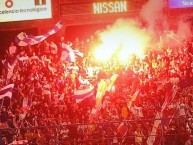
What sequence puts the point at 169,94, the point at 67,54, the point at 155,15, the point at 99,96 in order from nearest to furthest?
1. the point at 169,94
2. the point at 99,96
3. the point at 67,54
4. the point at 155,15

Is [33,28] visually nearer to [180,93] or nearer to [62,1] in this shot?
[62,1]

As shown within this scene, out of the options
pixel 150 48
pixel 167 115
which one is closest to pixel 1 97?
pixel 167 115

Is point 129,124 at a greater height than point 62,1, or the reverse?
point 62,1

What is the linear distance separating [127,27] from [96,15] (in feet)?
5.98

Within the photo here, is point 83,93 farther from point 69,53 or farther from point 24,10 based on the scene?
point 24,10

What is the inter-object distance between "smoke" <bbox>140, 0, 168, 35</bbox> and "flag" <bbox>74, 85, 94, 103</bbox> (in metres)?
6.59

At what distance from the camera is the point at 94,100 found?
16.8m

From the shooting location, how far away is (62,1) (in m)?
24.4

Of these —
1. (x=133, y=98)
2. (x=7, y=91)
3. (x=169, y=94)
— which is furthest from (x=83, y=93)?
(x=169, y=94)

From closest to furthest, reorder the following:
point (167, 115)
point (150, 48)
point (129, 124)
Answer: point (129, 124)
point (167, 115)
point (150, 48)

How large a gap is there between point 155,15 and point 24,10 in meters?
5.98

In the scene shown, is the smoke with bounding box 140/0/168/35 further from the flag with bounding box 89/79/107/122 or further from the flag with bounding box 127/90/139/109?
the flag with bounding box 127/90/139/109

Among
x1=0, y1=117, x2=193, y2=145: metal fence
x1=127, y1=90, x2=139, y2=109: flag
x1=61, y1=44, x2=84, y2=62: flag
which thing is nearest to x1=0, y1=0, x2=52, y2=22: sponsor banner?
x1=61, y1=44, x2=84, y2=62: flag

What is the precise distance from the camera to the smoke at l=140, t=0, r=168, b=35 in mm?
22750
